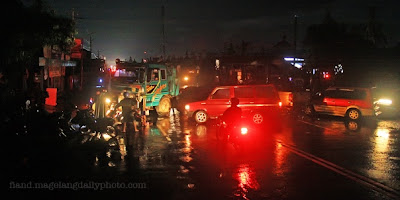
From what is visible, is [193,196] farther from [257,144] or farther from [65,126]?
[65,126]

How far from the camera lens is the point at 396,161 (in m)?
10.1

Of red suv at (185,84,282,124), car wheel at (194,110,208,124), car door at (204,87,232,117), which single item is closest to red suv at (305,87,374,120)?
red suv at (185,84,282,124)

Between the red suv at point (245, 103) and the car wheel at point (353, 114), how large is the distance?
17.4 feet

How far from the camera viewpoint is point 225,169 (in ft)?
29.4

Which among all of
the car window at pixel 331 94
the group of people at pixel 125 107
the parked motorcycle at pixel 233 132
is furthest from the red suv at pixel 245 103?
the car window at pixel 331 94

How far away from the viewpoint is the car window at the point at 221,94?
17.8 metres

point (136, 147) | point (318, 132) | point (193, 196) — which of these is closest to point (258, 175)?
point (193, 196)

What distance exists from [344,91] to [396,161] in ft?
36.9

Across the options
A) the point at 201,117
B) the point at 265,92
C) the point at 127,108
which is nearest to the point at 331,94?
the point at 265,92

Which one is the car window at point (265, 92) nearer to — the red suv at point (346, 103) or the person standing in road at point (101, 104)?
the red suv at point (346, 103)

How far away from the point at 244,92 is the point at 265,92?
97 centimetres

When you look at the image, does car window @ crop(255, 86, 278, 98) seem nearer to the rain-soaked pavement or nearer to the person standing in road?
the rain-soaked pavement

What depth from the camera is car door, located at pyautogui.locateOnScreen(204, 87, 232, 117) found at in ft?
58.3

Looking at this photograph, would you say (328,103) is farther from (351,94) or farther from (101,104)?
(101,104)
